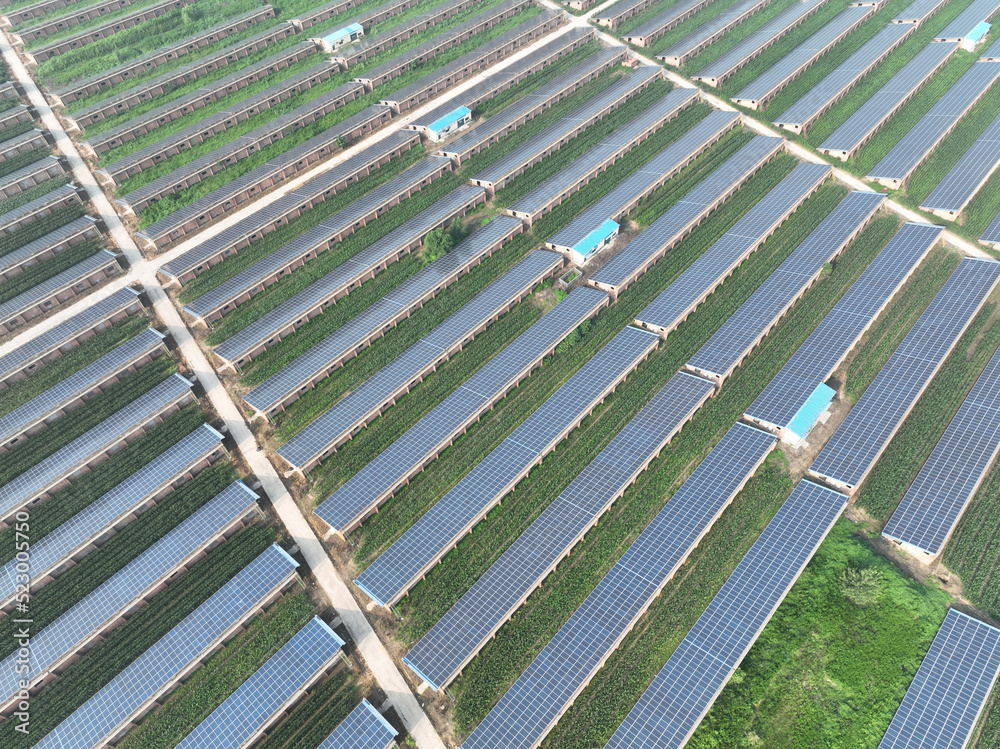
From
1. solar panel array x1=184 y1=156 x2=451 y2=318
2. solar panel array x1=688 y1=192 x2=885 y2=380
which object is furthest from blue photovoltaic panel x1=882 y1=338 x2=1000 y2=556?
solar panel array x1=184 y1=156 x2=451 y2=318

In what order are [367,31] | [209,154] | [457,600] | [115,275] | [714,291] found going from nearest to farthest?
[457,600] < [714,291] < [115,275] < [209,154] < [367,31]

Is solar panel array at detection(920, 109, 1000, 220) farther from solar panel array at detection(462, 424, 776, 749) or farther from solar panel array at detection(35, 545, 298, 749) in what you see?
solar panel array at detection(35, 545, 298, 749)

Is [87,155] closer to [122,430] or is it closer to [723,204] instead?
[122,430]

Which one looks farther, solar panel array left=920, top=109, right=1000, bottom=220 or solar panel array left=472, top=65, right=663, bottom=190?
solar panel array left=472, top=65, right=663, bottom=190

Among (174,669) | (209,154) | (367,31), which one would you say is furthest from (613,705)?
(367,31)

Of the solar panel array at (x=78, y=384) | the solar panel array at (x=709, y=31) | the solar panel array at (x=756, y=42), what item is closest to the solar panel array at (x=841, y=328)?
the solar panel array at (x=756, y=42)
